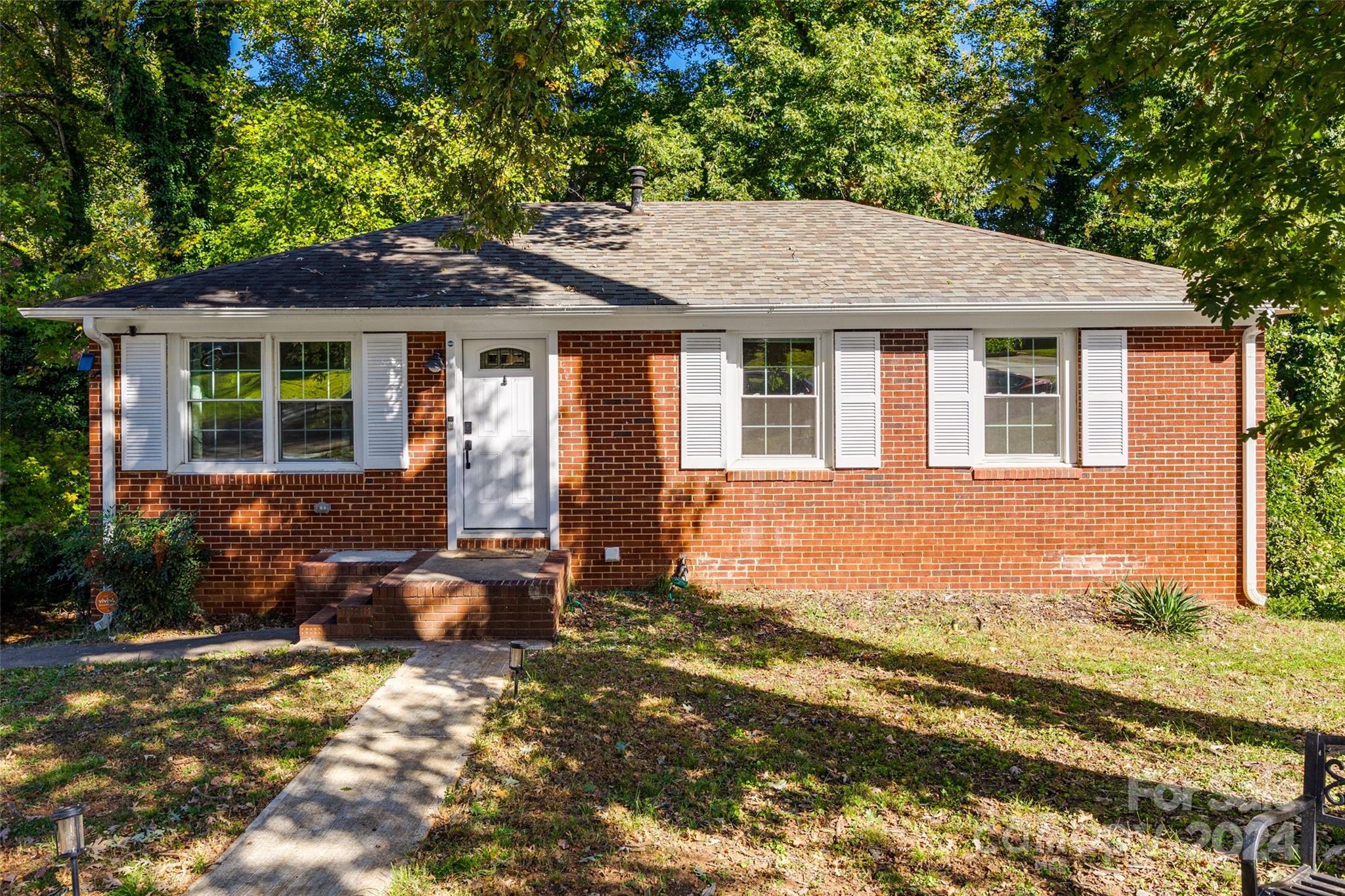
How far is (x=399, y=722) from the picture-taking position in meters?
5.48

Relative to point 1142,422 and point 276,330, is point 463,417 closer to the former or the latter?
point 276,330

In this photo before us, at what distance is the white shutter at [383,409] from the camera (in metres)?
9.07

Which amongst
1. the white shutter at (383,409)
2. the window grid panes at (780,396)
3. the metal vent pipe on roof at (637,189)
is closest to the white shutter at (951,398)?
the window grid panes at (780,396)

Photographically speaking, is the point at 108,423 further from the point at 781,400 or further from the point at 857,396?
the point at 857,396

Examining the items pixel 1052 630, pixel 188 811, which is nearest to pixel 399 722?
pixel 188 811

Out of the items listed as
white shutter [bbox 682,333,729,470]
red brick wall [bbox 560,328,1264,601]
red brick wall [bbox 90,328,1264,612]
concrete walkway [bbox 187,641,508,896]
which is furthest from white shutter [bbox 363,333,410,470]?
concrete walkway [bbox 187,641,508,896]

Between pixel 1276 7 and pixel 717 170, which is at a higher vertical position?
pixel 717 170

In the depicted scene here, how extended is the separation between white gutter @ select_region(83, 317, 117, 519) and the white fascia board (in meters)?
0.37

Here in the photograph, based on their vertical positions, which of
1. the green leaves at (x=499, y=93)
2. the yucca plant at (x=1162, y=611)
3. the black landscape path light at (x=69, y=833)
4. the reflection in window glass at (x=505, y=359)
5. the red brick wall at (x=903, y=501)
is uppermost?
the green leaves at (x=499, y=93)

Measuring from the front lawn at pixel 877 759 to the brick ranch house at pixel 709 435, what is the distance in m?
1.34

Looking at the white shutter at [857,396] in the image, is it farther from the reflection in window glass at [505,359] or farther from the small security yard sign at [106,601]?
the small security yard sign at [106,601]

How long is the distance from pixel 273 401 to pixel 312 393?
0.42 metres

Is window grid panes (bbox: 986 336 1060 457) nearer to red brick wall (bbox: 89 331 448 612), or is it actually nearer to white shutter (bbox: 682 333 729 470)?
white shutter (bbox: 682 333 729 470)

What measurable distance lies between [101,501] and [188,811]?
6133mm
